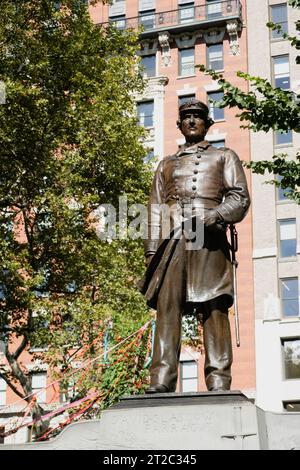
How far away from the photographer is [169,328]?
727 centimetres

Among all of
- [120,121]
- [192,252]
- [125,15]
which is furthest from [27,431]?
[192,252]

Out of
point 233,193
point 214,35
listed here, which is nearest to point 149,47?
point 214,35

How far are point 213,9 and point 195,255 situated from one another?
3583 cm

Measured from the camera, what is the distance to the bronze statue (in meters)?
7.18

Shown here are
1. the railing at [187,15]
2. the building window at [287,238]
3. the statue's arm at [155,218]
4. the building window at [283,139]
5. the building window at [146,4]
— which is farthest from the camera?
the building window at [146,4]

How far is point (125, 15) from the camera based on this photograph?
42344 mm

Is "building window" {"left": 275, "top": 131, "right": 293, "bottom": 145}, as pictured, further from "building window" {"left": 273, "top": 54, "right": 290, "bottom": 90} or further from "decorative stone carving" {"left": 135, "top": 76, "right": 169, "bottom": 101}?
"decorative stone carving" {"left": 135, "top": 76, "right": 169, "bottom": 101}

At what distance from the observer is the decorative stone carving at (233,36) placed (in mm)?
39375

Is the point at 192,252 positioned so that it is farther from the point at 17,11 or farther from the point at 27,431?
the point at 27,431

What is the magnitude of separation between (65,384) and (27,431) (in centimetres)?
1694

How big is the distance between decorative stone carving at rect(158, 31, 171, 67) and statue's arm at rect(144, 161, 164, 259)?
33668 millimetres

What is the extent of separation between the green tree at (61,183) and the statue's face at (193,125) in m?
12.3

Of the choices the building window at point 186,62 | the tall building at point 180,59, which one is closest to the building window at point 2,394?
the tall building at point 180,59

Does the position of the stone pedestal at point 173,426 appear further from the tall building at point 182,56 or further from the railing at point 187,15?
the railing at point 187,15
